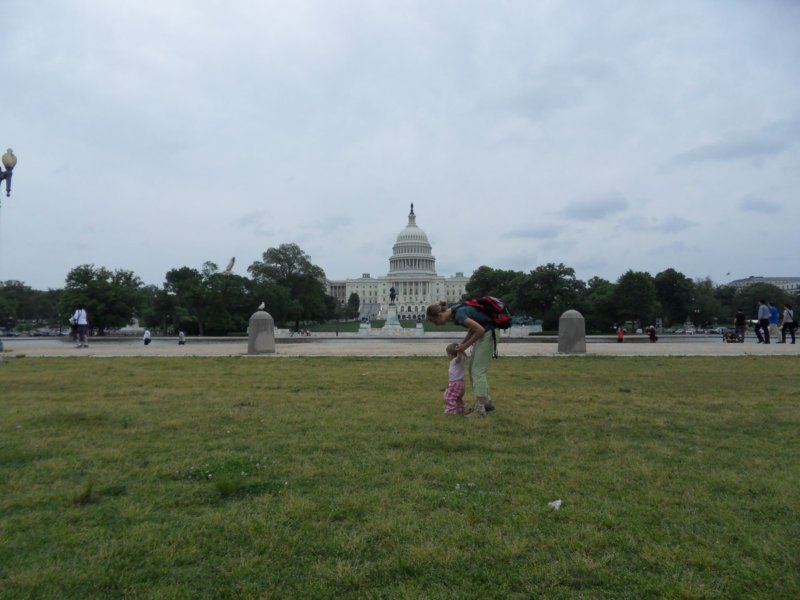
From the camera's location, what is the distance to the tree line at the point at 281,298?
1996 inches

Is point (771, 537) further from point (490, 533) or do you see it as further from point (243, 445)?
point (243, 445)

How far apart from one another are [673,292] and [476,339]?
71469 millimetres

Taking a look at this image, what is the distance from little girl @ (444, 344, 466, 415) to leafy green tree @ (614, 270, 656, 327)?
2215 inches

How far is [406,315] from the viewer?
15700 centimetres

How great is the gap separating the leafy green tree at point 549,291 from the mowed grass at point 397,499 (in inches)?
2186

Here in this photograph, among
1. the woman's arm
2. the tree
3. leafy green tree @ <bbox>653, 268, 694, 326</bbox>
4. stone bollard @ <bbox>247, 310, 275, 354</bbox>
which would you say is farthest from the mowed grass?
leafy green tree @ <bbox>653, 268, 694, 326</bbox>

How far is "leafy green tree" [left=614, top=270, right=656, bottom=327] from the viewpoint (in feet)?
193

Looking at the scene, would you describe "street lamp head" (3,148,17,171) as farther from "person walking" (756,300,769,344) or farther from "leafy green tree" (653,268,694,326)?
"leafy green tree" (653,268,694,326)

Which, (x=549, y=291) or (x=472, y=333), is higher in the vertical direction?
(x=549, y=291)

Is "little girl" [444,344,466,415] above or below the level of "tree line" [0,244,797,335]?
below

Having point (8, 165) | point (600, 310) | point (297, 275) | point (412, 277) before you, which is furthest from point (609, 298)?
point (412, 277)

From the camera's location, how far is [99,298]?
163ft

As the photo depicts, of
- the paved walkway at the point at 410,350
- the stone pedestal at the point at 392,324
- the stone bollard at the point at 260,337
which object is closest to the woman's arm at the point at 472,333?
the paved walkway at the point at 410,350

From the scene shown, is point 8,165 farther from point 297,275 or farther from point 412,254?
point 412,254
